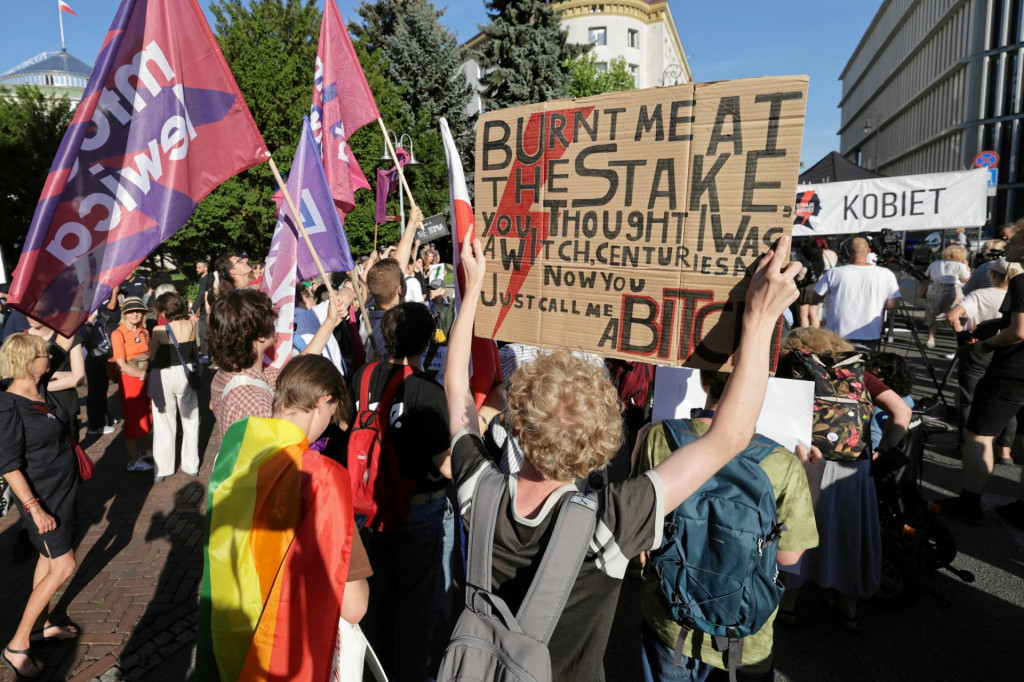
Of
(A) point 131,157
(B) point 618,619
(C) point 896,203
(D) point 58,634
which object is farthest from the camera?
(C) point 896,203

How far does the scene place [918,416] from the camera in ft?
12.2

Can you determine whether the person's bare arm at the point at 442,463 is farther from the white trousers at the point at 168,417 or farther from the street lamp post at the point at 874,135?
the street lamp post at the point at 874,135

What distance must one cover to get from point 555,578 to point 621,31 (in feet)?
184

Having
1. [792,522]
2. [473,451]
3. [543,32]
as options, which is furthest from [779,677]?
[543,32]

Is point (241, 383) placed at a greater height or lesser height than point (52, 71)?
lesser

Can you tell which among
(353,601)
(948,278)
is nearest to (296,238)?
(353,601)

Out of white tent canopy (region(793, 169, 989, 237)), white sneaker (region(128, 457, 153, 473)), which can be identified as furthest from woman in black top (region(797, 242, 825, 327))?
white sneaker (region(128, 457, 153, 473))

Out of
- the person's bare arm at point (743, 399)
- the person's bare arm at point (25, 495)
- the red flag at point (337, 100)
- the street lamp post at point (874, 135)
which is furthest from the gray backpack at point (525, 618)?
the street lamp post at point (874, 135)

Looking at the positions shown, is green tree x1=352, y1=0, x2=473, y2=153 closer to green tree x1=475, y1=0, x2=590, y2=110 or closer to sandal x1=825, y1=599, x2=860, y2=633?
green tree x1=475, y1=0, x2=590, y2=110

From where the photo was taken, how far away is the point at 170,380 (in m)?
6.12

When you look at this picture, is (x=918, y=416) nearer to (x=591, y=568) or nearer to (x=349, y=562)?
(x=591, y=568)

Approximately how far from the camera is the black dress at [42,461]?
334 centimetres

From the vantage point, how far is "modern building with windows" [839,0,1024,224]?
142 ft

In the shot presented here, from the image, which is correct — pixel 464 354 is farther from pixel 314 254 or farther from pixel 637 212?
pixel 314 254
